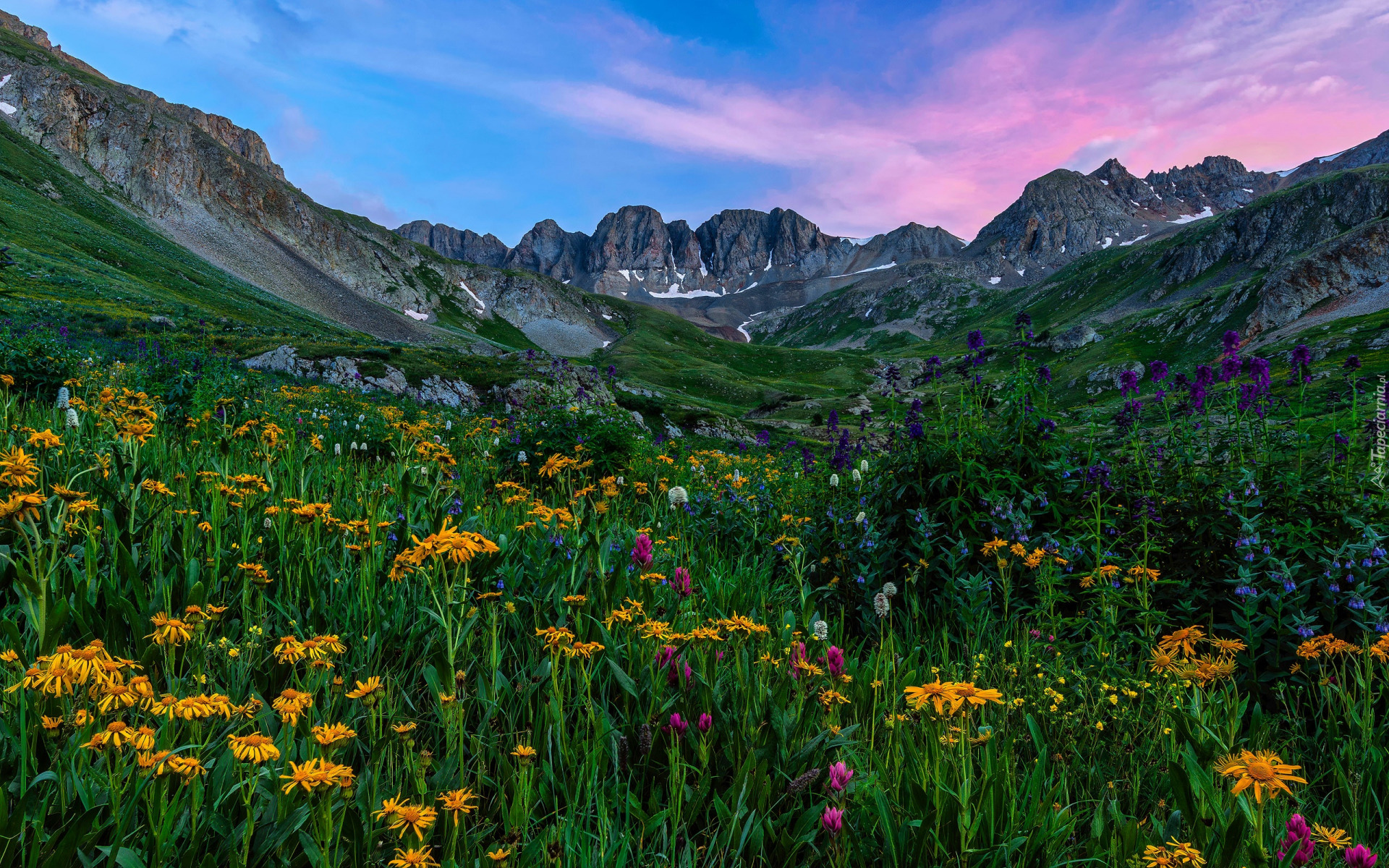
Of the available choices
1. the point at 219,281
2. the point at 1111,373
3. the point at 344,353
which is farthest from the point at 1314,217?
the point at 219,281

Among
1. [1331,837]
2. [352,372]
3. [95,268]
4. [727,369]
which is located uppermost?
[727,369]

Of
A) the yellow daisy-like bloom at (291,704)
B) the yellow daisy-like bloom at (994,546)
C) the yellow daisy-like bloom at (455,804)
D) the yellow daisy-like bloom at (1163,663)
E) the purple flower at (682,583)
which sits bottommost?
the yellow daisy-like bloom at (455,804)

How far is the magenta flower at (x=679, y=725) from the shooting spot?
8.34 ft

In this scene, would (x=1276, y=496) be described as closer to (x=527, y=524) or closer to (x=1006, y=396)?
(x=1006, y=396)

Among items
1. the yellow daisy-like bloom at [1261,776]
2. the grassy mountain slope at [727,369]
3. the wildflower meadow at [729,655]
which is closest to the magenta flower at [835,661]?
the wildflower meadow at [729,655]

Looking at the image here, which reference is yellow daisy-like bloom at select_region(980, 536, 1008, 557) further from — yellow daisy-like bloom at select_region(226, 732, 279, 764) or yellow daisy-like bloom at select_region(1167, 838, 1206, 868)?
yellow daisy-like bloom at select_region(226, 732, 279, 764)

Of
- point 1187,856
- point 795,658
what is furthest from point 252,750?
point 1187,856

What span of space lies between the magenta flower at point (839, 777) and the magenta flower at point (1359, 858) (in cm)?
131

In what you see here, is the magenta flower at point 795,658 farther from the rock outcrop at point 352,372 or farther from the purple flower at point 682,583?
the rock outcrop at point 352,372

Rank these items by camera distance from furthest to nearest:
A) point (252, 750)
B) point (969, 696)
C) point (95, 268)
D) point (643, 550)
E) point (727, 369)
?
point (727, 369), point (95, 268), point (643, 550), point (969, 696), point (252, 750)

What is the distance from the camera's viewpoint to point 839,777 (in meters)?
2.21

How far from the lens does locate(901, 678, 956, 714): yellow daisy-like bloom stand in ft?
6.47

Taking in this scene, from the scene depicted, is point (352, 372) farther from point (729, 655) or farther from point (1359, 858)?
point (1359, 858)

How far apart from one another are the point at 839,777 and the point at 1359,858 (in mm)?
1353
